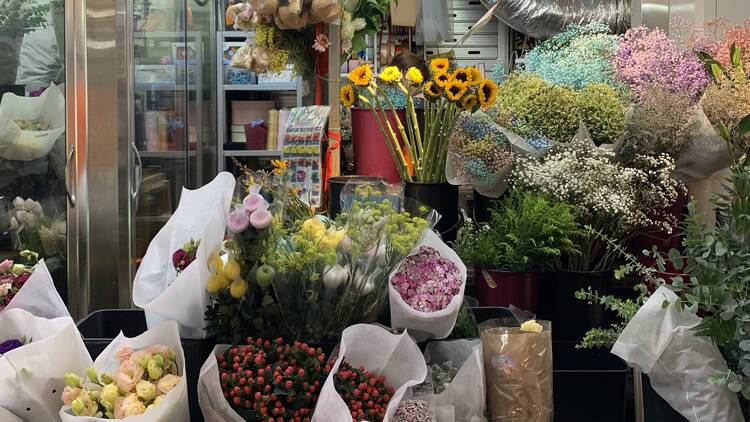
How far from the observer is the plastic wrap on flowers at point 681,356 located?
145 cm

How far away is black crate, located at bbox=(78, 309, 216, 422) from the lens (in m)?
1.57

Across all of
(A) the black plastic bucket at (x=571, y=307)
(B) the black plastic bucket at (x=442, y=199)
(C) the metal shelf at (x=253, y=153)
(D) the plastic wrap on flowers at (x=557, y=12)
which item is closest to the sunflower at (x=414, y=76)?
(B) the black plastic bucket at (x=442, y=199)

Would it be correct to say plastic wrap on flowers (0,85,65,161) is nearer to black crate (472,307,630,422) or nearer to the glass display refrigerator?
the glass display refrigerator

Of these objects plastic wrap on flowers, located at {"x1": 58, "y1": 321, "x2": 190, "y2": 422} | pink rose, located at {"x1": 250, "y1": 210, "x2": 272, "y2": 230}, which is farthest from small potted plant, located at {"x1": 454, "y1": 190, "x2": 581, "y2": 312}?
plastic wrap on flowers, located at {"x1": 58, "y1": 321, "x2": 190, "y2": 422}

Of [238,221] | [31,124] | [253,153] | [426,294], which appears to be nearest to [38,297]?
[238,221]

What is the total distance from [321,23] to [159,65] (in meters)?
1.57

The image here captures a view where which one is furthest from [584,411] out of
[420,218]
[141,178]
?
[141,178]

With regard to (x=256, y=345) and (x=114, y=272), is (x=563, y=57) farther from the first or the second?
(x=114, y=272)

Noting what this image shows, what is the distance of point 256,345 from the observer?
1478 mm

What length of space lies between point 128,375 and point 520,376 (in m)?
0.69

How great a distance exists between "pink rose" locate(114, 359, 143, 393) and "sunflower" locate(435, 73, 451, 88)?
140 cm

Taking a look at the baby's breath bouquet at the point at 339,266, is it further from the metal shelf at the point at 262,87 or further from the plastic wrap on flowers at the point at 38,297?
the metal shelf at the point at 262,87

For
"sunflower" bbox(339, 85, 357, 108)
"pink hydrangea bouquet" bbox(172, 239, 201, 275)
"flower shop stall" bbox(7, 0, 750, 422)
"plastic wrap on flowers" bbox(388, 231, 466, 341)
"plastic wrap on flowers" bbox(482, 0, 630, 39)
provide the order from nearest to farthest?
"flower shop stall" bbox(7, 0, 750, 422) → "plastic wrap on flowers" bbox(388, 231, 466, 341) → "pink hydrangea bouquet" bbox(172, 239, 201, 275) → "sunflower" bbox(339, 85, 357, 108) → "plastic wrap on flowers" bbox(482, 0, 630, 39)

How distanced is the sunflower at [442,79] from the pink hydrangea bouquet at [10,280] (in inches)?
49.9
